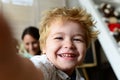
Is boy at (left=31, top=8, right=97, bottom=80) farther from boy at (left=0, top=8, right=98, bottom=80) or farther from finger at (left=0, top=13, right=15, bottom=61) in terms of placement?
finger at (left=0, top=13, right=15, bottom=61)

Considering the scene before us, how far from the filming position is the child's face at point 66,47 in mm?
512

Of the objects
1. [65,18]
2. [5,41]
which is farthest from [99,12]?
[5,41]

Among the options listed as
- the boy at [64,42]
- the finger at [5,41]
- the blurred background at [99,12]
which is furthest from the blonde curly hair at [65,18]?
the blurred background at [99,12]

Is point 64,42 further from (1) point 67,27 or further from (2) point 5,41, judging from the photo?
(2) point 5,41

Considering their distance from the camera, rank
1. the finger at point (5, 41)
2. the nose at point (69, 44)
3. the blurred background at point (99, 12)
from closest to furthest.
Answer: the finger at point (5, 41) < the nose at point (69, 44) < the blurred background at point (99, 12)

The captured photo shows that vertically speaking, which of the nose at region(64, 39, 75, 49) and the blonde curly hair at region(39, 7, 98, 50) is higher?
the blonde curly hair at region(39, 7, 98, 50)

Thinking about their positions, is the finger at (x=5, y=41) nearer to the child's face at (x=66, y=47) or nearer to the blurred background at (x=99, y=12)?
the child's face at (x=66, y=47)

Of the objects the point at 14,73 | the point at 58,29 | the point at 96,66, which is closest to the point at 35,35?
the point at 96,66

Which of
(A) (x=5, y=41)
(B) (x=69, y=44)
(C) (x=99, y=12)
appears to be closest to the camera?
(A) (x=5, y=41)

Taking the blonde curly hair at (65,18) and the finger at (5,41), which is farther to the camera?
the blonde curly hair at (65,18)

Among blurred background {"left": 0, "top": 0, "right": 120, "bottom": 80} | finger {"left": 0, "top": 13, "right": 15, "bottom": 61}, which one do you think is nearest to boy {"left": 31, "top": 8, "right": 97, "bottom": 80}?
finger {"left": 0, "top": 13, "right": 15, "bottom": 61}

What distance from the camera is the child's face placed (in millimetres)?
512

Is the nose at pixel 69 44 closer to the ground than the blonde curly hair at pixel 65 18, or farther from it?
closer to the ground

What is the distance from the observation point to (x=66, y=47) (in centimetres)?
51
